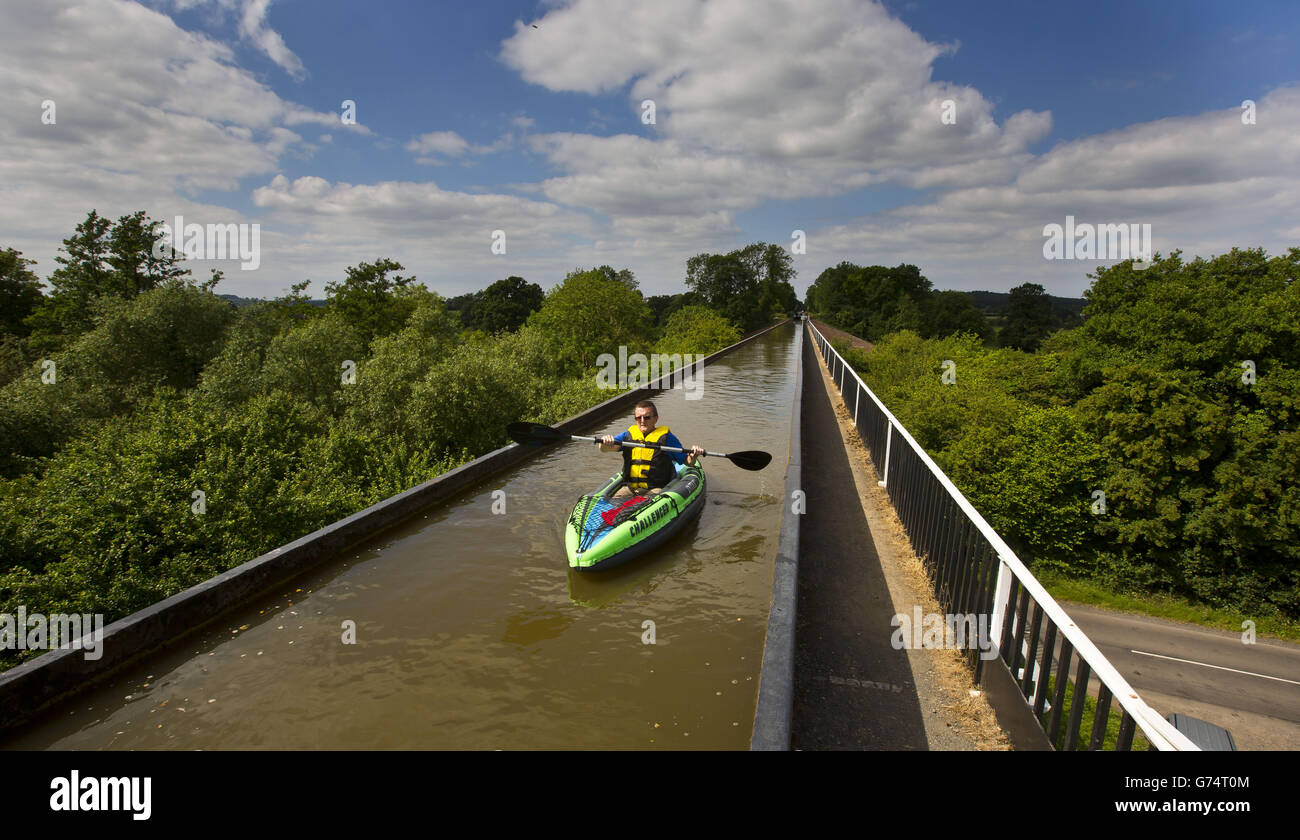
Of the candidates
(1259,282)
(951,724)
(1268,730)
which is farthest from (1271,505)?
(951,724)

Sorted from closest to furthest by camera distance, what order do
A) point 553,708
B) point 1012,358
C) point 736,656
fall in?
point 553,708 < point 736,656 < point 1012,358

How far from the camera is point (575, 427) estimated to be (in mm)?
14195

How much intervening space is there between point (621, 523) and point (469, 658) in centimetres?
237

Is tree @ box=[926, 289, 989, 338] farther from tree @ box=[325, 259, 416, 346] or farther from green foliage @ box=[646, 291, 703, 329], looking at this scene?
tree @ box=[325, 259, 416, 346]

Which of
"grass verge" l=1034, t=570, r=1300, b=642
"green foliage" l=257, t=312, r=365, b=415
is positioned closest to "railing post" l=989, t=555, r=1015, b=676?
"green foliage" l=257, t=312, r=365, b=415

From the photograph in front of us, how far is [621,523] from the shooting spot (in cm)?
696

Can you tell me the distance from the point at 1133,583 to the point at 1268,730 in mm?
7191

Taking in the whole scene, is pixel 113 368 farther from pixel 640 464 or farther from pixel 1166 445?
pixel 1166 445

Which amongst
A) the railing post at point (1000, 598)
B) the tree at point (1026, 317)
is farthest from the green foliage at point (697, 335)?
the tree at point (1026, 317)

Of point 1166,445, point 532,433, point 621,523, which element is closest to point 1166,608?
point 1166,445

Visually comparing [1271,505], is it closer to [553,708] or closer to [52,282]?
[553,708]

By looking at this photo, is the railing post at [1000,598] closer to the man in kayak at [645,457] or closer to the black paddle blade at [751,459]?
the man in kayak at [645,457]

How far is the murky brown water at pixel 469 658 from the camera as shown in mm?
4199

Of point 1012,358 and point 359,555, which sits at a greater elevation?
point 1012,358
